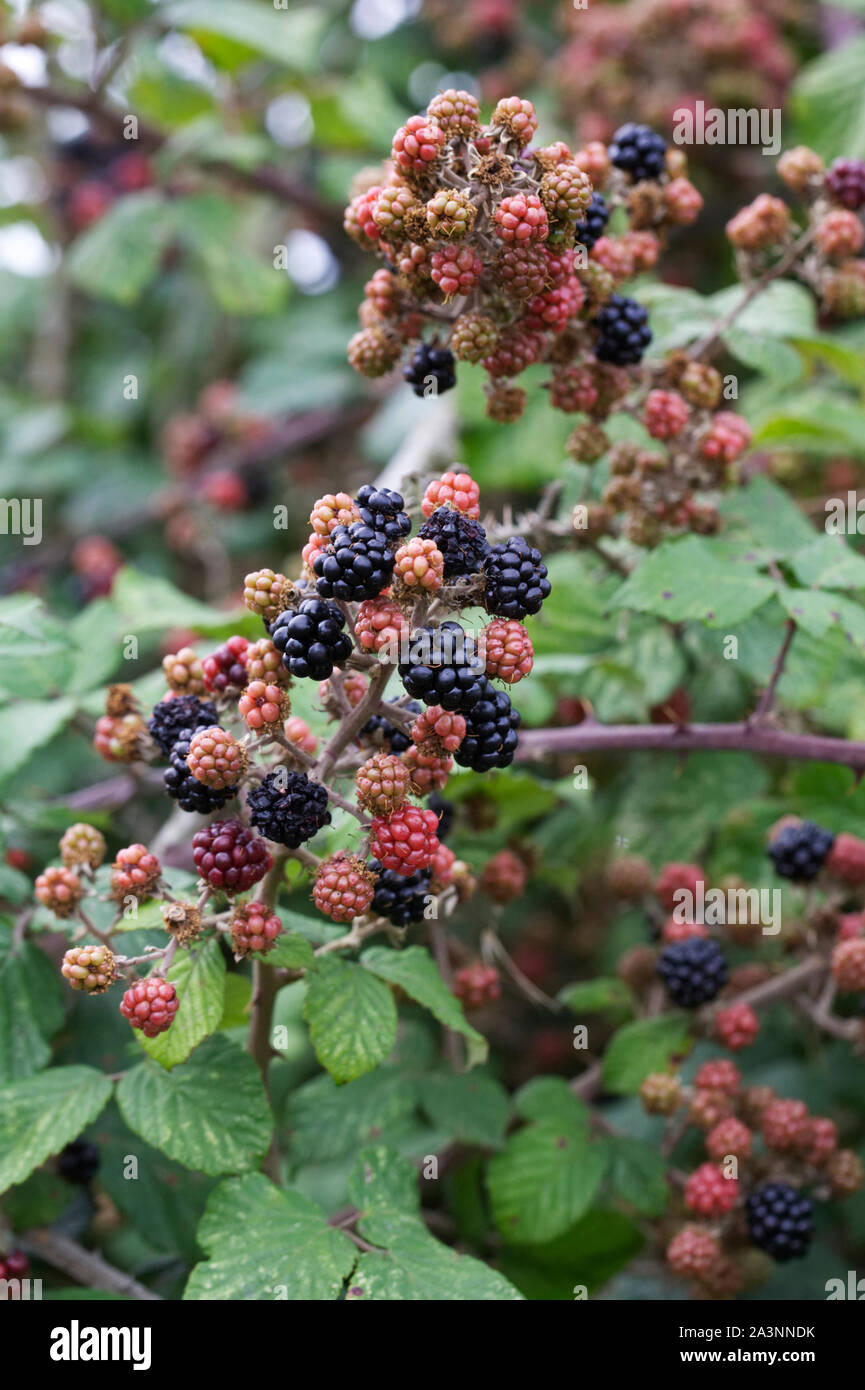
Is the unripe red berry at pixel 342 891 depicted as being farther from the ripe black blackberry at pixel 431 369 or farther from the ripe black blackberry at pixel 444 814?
the ripe black blackberry at pixel 431 369

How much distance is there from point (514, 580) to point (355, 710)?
24 cm

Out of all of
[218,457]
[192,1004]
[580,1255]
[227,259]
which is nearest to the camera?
[192,1004]

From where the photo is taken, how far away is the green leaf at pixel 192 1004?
1.35 m

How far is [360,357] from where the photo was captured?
1.73 meters

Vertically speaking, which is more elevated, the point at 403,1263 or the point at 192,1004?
the point at 192,1004

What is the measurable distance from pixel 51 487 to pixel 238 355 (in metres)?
0.92

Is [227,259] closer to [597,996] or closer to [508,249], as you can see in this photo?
[508,249]

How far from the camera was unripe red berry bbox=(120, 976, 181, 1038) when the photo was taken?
4.25 ft

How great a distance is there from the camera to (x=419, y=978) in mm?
1580

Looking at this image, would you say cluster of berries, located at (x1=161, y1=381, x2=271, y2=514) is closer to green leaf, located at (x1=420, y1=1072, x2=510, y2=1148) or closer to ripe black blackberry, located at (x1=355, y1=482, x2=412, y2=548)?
green leaf, located at (x1=420, y1=1072, x2=510, y2=1148)

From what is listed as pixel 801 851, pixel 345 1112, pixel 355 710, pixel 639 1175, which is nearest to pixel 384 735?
pixel 355 710

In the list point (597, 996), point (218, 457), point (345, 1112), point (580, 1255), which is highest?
point (218, 457)
